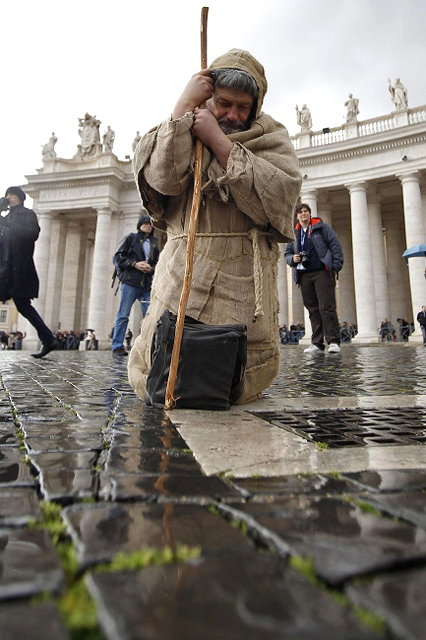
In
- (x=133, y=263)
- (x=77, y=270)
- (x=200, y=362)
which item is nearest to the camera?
(x=200, y=362)

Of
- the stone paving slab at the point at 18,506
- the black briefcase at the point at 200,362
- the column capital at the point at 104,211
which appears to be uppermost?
the column capital at the point at 104,211

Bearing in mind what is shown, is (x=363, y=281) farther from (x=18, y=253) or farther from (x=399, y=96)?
(x=18, y=253)

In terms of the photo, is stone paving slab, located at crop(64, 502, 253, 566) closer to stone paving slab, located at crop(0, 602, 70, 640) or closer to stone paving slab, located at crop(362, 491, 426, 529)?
stone paving slab, located at crop(0, 602, 70, 640)

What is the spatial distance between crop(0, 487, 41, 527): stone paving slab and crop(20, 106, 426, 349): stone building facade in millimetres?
19657

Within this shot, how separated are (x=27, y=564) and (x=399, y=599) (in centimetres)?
51

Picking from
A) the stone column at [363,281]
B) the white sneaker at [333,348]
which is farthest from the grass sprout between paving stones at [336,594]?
the stone column at [363,281]

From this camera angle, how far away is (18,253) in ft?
20.7

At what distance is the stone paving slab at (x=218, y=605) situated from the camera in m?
0.47

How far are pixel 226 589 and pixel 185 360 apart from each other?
5.17ft

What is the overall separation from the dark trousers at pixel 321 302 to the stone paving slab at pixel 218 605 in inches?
286

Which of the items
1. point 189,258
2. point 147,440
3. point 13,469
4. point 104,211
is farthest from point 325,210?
point 13,469

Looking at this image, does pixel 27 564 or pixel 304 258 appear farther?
pixel 304 258

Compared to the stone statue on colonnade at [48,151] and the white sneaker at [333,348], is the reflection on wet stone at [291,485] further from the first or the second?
the stone statue on colonnade at [48,151]

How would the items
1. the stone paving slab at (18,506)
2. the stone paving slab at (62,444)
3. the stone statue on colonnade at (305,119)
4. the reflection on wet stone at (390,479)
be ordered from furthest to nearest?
1. the stone statue on colonnade at (305,119)
2. the stone paving slab at (62,444)
3. the reflection on wet stone at (390,479)
4. the stone paving slab at (18,506)
